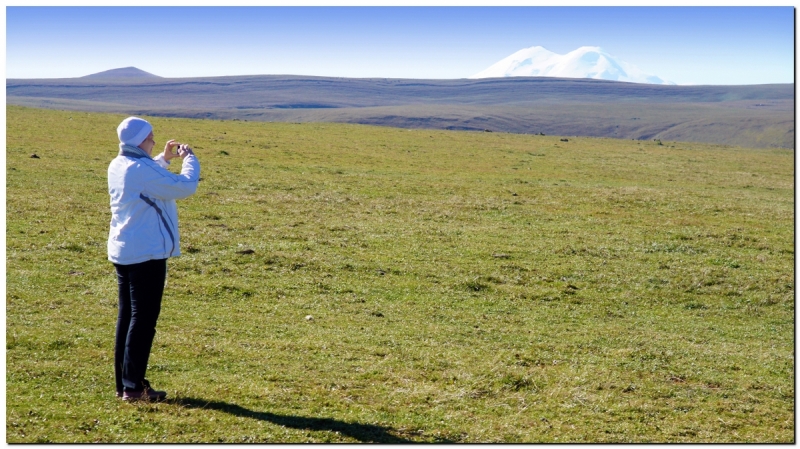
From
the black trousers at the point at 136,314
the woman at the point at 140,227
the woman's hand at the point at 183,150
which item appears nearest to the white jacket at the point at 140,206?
the woman at the point at 140,227

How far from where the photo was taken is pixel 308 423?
8547 millimetres

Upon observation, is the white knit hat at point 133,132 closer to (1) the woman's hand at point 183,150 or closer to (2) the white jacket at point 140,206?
(2) the white jacket at point 140,206

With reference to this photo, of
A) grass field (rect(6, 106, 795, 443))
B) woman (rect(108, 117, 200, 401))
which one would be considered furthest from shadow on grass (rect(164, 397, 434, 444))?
woman (rect(108, 117, 200, 401))

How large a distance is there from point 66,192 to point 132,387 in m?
20.2

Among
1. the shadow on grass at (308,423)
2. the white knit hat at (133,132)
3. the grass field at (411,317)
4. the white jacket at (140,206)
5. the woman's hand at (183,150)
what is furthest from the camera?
the grass field at (411,317)

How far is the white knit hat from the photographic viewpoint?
8.13 meters

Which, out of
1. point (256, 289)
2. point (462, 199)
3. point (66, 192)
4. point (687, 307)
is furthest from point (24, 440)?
point (462, 199)

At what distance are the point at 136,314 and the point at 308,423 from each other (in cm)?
224

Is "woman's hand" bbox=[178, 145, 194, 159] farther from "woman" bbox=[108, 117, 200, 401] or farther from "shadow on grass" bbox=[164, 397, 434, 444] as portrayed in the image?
"shadow on grass" bbox=[164, 397, 434, 444]

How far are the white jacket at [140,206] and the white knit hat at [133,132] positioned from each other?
0.08 meters

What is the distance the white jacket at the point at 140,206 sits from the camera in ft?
26.2

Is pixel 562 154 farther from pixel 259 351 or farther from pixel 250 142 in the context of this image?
pixel 259 351

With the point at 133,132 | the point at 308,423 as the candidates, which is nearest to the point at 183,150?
the point at 133,132

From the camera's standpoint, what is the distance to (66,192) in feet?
87.5
